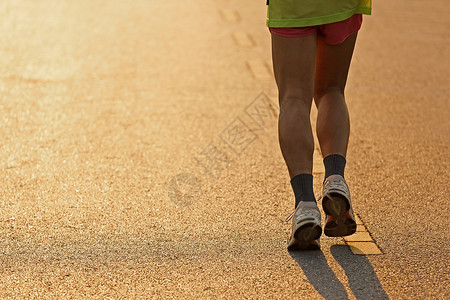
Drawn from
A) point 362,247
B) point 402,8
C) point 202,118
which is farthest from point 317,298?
point 402,8

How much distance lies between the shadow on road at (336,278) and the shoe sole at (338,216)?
107 mm

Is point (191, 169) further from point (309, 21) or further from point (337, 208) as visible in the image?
point (309, 21)

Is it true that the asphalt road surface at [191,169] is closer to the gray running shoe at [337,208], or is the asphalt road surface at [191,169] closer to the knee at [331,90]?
the gray running shoe at [337,208]

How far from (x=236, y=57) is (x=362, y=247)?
14.4 feet

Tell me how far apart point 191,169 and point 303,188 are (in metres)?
→ 1.35

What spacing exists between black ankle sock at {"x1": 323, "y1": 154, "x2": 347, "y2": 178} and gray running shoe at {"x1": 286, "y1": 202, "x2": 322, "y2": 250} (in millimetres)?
223

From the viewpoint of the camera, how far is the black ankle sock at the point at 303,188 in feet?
11.5

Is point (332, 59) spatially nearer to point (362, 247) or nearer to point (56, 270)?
point (362, 247)

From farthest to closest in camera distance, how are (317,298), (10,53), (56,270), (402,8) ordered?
(402,8), (10,53), (56,270), (317,298)

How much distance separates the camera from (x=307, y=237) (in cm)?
343

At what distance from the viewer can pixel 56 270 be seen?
3311 mm

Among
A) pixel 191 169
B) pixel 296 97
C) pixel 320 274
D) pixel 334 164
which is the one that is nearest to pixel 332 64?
pixel 296 97

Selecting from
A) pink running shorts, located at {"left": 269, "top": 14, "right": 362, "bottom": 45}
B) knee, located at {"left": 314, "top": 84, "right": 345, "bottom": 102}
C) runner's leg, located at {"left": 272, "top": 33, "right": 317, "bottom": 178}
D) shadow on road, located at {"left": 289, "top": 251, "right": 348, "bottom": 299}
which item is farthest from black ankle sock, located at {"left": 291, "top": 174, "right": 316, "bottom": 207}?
pink running shorts, located at {"left": 269, "top": 14, "right": 362, "bottom": 45}

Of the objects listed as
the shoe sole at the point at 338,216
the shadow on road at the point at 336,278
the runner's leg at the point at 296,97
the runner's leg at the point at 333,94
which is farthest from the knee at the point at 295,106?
the shadow on road at the point at 336,278
